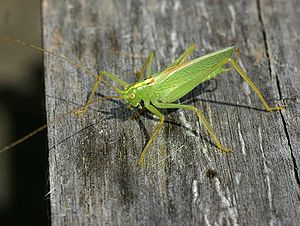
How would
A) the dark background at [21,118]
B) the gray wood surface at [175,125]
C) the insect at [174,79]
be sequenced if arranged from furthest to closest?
the dark background at [21,118]
the insect at [174,79]
the gray wood surface at [175,125]

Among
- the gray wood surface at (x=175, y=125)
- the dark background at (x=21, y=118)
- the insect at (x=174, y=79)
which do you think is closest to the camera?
the gray wood surface at (x=175, y=125)

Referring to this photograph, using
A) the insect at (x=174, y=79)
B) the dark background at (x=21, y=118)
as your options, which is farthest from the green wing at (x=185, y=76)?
the dark background at (x=21, y=118)

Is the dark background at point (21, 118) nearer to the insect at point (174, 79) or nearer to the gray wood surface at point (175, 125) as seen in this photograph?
the gray wood surface at point (175, 125)

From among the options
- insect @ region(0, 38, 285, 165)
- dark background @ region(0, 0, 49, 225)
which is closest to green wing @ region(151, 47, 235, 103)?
insect @ region(0, 38, 285, 165)

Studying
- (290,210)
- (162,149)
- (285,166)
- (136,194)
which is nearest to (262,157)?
(285,166)

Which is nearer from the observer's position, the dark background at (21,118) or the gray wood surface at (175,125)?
the gray wood surface at (175,125)

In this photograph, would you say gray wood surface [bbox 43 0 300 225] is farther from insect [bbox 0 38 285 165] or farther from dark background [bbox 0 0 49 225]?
dark background [bbox 0 0 49 225]
